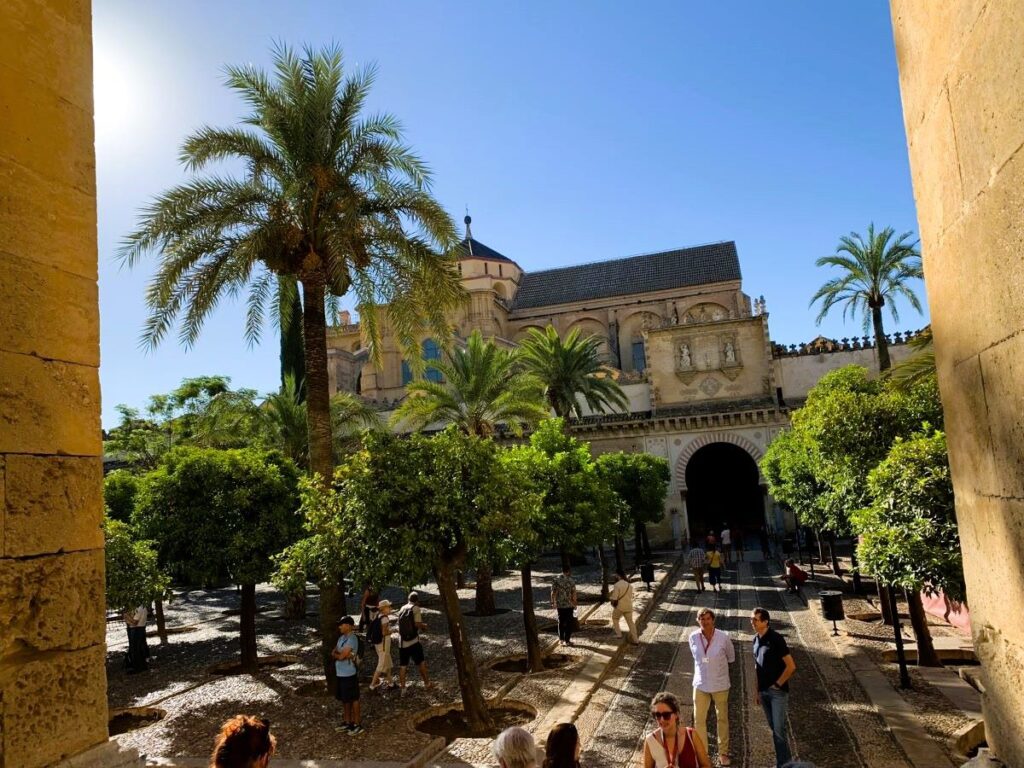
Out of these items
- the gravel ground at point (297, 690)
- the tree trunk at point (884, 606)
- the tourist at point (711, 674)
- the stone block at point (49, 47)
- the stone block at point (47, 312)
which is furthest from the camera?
the tree trunk at point (884, 606)

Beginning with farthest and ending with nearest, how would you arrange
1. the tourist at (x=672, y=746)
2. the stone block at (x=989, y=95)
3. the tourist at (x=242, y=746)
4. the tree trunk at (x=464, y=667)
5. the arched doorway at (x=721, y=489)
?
the arched doorway at (x=721, y=489) → the tree trunk at (x=464, y=667) → the tourist at (x=672, y=746) → the tourist at (x=242, y=746) → the stone block at (x=989, y=95)

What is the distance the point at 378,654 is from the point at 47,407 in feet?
25.5

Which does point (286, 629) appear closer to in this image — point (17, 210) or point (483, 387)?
point (483, 387)

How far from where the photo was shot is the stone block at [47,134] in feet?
10.5

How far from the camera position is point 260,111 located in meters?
10.4

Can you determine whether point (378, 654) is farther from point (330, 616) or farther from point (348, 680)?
point (348, 680)

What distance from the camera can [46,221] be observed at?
3.31 metres

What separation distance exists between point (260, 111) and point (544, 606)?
39.2ft

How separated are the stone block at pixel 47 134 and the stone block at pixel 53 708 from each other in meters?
2.15

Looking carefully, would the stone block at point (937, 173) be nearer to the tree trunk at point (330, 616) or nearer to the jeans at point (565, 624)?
the tree trunk at point (330, 616)

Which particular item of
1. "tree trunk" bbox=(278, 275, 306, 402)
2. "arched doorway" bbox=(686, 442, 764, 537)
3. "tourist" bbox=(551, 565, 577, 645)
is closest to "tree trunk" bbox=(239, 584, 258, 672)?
"tourist" bbox=(551, 565, 577, 645)

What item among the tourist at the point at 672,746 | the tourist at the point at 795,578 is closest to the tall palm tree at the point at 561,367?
the tourist at the point at 795,578

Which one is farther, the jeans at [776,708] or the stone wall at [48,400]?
the jeans at [776,708]

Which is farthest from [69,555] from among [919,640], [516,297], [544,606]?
[516,297]
